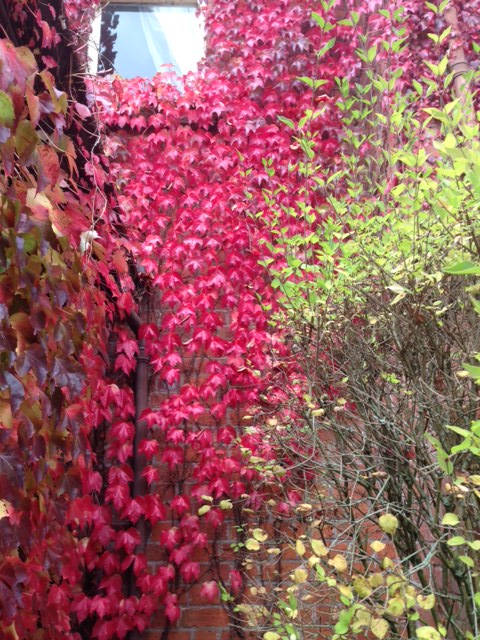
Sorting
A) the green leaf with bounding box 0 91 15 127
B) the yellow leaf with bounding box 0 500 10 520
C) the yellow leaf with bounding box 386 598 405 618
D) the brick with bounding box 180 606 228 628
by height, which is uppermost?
the green leaf with bounding box 0 91 15 127

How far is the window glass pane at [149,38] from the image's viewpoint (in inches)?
193

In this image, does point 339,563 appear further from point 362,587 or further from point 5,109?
point 5,109

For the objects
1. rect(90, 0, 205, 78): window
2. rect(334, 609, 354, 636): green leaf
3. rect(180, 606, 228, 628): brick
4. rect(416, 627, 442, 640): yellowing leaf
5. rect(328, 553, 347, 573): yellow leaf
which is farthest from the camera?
rect(90, 0, 205, 78): window

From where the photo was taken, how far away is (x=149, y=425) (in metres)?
3.60

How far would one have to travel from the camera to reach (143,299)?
3.92 meters

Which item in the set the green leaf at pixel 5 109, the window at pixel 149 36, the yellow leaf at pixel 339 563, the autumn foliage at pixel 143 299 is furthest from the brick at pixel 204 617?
the window at pixel 149 36

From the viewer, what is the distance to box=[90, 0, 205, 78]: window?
4898 millimetres

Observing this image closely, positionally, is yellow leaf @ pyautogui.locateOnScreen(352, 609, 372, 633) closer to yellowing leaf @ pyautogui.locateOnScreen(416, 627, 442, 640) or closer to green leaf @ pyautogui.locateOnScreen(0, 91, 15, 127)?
yellowing leaf @ pyautogui.locateOnScreen(416, 627, 442, 640)

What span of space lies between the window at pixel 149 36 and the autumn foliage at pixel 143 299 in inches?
13.9

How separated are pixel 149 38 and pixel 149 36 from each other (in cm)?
2

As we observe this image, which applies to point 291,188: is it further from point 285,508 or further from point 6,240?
point 6,240

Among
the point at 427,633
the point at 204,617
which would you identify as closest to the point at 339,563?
the point at 427,633

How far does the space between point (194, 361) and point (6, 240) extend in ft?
7.74

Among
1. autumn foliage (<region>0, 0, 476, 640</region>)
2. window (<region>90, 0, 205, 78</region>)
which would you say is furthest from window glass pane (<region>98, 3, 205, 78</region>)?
autumn foliage (<region>0, 0, 476, 640</region>)
